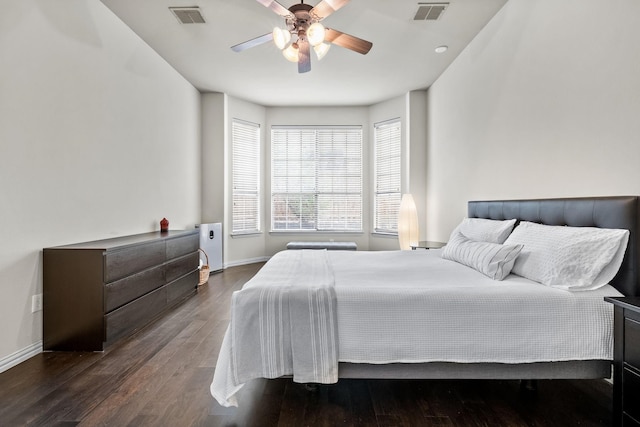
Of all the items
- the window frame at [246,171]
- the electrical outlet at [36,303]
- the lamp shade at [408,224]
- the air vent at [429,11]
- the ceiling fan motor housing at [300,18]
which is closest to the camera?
the electrical outlet at [36,303]

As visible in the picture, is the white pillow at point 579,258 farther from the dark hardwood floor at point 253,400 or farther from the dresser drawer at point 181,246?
the dresser drawer at point 181,246

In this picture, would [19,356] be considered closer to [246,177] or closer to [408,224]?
[246,177]

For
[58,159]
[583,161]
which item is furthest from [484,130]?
[58,159]

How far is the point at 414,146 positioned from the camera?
5184mm

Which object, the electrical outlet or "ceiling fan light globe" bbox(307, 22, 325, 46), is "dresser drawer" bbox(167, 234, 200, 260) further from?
"ceiling fan light globe" bbox(307, 22, 325, 46)

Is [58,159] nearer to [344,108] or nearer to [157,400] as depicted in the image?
[157,400]

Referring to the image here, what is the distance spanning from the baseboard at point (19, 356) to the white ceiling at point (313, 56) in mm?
3027

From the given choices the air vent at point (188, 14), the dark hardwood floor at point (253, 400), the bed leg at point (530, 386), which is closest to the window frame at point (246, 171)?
the air vent at point (188, 14)

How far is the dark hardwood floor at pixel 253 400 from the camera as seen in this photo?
5.23ft

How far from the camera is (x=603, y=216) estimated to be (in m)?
1.83

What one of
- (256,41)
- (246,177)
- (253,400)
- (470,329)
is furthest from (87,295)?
(246,177)

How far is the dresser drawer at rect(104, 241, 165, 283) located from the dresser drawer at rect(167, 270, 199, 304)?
39 centimetres

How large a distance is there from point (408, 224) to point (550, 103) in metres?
2.60

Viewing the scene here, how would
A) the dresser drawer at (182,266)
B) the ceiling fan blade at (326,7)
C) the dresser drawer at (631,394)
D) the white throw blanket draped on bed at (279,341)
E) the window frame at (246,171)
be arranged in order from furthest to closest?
the window frame at (246,171), the dresser drawer at (182,266), the ceiling fan blade at (326,7), the white throw blanket draped on bed at (279,341), the dresser drawer at (631,394)
